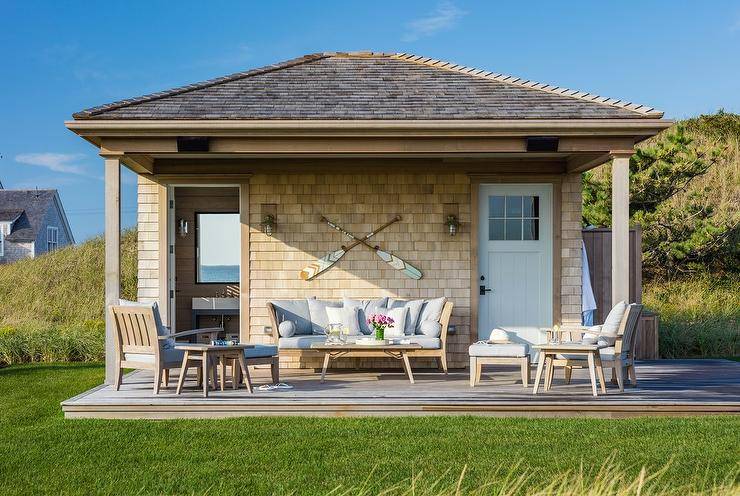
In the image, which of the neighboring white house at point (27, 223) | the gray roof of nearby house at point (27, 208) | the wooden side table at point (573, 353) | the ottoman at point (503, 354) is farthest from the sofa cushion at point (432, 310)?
the gray roof of nearby house at point (27, 208)

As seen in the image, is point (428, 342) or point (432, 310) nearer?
point (428, 342)

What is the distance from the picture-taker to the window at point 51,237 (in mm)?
32375

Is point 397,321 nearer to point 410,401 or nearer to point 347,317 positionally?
point 347,317

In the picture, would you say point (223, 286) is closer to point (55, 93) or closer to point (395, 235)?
point (395, 235)

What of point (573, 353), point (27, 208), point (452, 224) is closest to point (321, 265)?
point (452, 224)

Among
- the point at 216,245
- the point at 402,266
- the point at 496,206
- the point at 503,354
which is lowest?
the point at 503,354

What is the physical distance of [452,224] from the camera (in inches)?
402

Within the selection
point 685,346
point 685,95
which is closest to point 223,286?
point 685,346

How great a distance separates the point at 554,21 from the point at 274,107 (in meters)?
11.9

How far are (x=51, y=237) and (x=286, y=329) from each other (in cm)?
2625

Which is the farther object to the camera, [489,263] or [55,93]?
[55,93]

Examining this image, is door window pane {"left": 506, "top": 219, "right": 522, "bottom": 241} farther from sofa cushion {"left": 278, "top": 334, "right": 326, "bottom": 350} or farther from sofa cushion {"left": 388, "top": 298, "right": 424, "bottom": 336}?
sofa cushion {"left": 278, "top": 334, "right": 326, "bottom": 350}

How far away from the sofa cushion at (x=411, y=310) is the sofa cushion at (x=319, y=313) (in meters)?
0.68

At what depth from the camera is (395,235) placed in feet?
33.8
